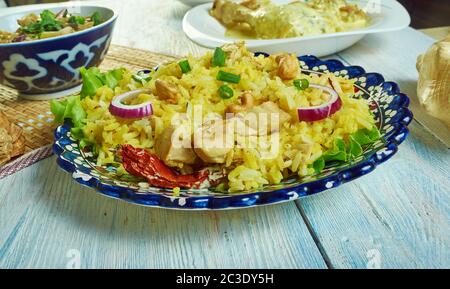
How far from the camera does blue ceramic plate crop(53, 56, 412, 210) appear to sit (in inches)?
40.2

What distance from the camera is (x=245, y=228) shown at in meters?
1.17

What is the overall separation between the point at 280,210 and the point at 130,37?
1929 mm

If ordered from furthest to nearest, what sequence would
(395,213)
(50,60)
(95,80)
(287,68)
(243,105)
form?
(50,60)
(95,80)
(287,68)
(243,105)
(395,213)

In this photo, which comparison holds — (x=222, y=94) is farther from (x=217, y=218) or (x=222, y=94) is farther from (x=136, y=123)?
(x=217, y=218)

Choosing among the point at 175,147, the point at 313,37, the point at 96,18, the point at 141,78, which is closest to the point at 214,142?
the point at 175,147

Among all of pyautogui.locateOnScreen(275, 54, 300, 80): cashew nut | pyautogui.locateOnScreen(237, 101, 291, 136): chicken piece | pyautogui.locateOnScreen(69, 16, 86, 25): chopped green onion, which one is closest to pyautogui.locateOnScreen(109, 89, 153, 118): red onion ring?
pyautogui.locateOnScreen(237, 101, 291, 136): chicken piece

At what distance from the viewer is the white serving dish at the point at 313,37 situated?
2.13m

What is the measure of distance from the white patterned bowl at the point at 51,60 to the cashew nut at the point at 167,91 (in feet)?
1.99

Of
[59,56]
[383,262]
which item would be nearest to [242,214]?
[383,262]

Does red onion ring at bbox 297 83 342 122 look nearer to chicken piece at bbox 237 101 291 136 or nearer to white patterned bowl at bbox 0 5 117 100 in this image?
chicken piece at bbox 237 101 291 136

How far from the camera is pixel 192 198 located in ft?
3.37

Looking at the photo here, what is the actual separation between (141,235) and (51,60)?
0.96 m

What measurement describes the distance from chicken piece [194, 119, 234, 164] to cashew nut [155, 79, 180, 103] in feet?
0.72

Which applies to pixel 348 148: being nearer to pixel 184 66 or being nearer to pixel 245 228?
pixel 245 228
